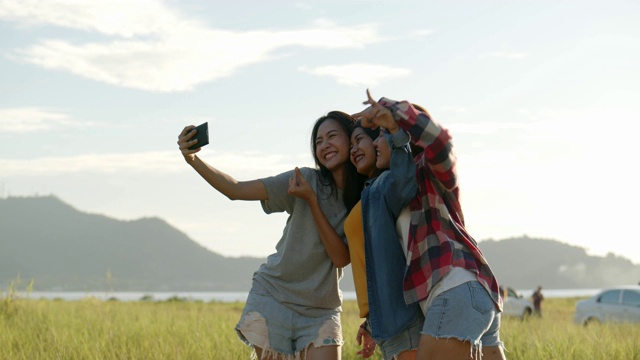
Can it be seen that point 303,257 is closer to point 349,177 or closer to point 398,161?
point 349,177

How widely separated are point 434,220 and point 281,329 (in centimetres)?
142

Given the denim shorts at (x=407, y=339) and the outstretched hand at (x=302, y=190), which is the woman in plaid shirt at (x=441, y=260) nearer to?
the denim shorts at (x=407, y=339)

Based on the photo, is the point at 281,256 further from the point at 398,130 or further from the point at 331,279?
the point at 398,130

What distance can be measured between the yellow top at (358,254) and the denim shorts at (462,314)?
519 mm

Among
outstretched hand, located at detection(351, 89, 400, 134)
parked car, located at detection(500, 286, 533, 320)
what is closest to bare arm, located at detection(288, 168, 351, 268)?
outstretched hand, located at detection(351, 89, 400, 134)

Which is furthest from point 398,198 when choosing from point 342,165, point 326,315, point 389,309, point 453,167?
point 326,315

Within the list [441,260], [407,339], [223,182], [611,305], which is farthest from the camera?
[611,305]

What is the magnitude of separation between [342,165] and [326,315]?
861 mm

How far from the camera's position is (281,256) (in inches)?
181

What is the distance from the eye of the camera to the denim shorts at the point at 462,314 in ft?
11.0

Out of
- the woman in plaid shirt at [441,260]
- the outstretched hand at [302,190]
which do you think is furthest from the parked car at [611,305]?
the woman in plaid shirt at [441,260]

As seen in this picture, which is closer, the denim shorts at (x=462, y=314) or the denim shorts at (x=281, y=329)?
the denim shorts at (x=462, y=314)

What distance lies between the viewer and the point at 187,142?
14.8 feet

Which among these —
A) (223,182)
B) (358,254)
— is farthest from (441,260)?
(223,182)
